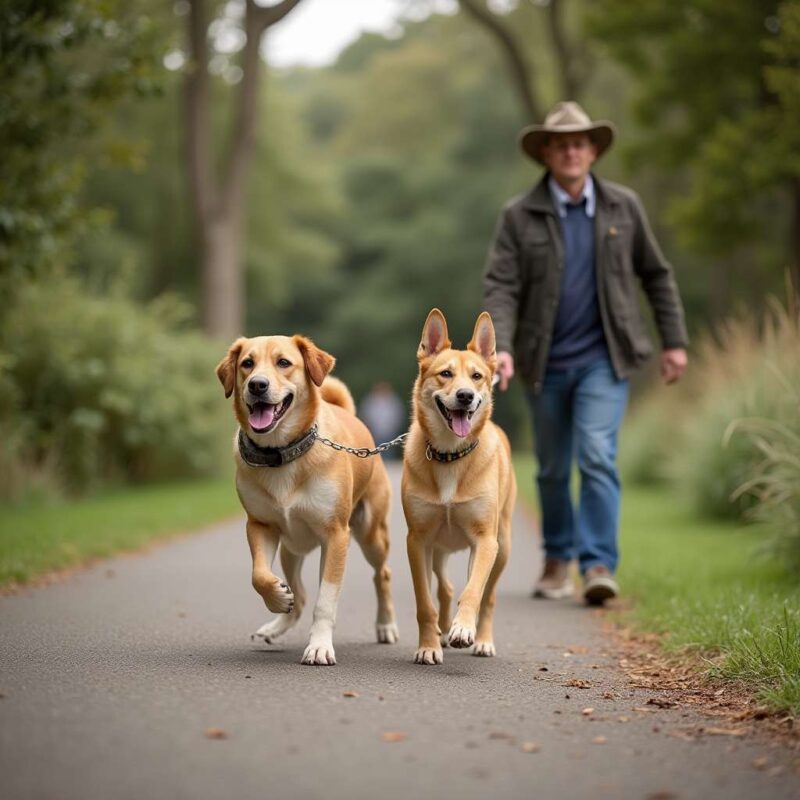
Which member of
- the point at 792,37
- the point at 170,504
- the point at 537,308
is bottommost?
the point at 170,504

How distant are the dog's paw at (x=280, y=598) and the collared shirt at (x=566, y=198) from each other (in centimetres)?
381

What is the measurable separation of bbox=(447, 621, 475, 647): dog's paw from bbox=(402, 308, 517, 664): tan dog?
28 centimetres

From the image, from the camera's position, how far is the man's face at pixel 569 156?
Result: 8.18 m

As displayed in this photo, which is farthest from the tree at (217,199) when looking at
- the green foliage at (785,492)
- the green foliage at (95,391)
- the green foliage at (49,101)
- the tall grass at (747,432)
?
the green foliage at (785,492)

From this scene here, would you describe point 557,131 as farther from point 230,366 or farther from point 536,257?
point 230,366

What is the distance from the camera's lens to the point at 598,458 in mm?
7789

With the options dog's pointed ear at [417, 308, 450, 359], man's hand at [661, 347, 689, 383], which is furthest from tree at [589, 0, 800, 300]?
dog's pointed ear at [417, 308, 450, 359]

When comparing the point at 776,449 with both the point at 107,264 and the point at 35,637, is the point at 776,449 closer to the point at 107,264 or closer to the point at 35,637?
the point at 35,637

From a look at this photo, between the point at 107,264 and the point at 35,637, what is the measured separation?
2831cm

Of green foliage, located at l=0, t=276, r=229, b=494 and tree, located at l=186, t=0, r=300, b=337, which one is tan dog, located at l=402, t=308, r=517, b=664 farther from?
tree, located at l=186, t=0, r=300, b=337

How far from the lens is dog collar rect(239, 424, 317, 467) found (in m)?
5.57

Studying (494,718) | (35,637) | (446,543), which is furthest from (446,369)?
(35,637)

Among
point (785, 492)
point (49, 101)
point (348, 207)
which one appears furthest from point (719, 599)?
point (348, 207)

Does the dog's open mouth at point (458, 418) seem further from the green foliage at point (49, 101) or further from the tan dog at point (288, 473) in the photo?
the green foliage at point (49, 101)
